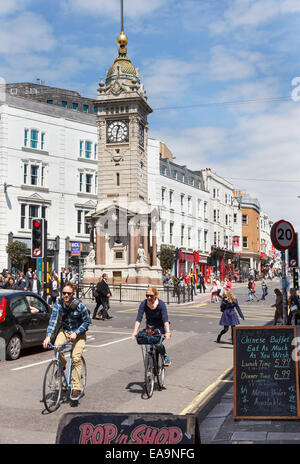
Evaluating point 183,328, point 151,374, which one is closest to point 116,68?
point 183,328

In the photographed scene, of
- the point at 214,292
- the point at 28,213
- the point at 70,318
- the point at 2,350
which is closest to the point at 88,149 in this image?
the point at 28,213

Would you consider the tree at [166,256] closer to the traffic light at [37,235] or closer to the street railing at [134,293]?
→ the street railing at [134,293]

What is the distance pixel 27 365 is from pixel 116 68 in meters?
31.0

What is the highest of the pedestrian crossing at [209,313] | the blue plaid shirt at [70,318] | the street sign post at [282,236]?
the street sign post at [282,236]

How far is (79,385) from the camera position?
8422mm

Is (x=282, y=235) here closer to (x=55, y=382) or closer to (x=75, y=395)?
(x=75, y=395)

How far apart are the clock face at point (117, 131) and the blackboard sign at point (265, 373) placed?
31.5 meters

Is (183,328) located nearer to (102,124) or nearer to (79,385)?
(79,385)

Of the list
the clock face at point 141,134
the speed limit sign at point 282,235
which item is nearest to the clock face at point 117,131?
the clock face at point 141,134

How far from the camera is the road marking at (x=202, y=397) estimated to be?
8.10m

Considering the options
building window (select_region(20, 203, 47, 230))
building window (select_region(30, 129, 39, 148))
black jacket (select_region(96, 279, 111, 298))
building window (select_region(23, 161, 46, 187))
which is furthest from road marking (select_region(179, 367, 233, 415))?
building window (select_region(30, 129, 39, 148))

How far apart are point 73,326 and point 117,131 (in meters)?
30.9

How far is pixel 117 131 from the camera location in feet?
126

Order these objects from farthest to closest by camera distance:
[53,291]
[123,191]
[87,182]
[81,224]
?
[87,182] < [81,224] < [123,191] < [53,291]
